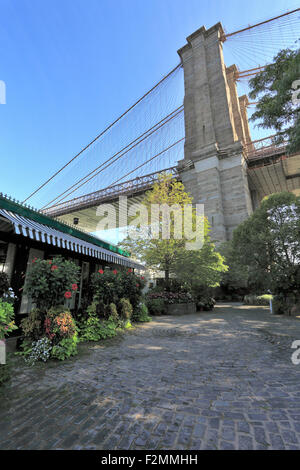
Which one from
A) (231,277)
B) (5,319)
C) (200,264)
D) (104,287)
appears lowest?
(5,319)

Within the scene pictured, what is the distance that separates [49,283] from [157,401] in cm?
325

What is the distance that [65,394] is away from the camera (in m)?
2.72

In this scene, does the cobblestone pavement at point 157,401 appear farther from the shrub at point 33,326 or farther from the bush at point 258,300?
the bush at point 258,300

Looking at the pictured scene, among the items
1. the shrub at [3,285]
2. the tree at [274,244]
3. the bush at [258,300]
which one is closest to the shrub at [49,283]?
the shrub at [3,285]

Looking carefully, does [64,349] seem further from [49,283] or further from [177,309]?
[177,309]

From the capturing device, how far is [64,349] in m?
4.17

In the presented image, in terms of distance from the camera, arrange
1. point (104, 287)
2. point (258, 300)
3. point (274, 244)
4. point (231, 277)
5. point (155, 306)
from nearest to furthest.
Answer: point (104, 287) < point (155, 306) < point (274, 244) < point (258, 300) < point (231, 277)

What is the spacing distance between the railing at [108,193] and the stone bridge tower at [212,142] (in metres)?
9.69

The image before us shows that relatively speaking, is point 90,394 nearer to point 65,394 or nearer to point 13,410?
point 65,394

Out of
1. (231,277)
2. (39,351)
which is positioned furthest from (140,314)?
(231,277)

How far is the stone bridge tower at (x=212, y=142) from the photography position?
22.8m
